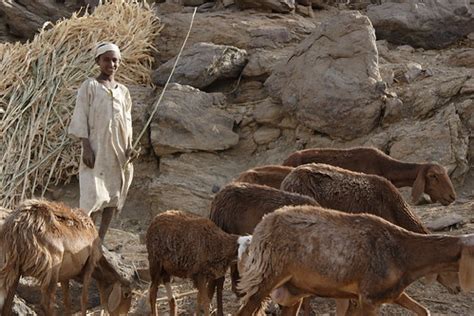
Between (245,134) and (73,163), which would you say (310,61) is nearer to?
(245,134)

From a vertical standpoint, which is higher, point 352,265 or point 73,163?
point 352,265

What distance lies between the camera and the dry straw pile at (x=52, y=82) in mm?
13375

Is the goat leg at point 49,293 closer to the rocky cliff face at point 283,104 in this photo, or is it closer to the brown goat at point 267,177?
the brown goat at point 267,177

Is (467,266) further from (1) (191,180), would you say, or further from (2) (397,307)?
(1) (191,180)

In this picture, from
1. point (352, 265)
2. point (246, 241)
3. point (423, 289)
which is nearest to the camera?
point (352, 265)

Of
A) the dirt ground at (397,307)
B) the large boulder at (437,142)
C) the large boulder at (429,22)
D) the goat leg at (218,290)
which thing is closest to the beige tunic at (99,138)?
the dirt ground at (397,307)

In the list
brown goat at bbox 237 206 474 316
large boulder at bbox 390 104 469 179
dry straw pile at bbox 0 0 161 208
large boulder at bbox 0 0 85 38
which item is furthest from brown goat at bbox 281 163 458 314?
large boulder at bbox 0 0 85 38

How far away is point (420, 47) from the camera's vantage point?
15.7m

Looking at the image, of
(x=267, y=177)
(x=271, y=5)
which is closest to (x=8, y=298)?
(x=267, y=177)

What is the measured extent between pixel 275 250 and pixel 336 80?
5.79m

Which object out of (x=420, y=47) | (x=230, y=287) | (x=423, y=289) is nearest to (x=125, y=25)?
(x=420, y=47)

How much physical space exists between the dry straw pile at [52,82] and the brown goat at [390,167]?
377cm

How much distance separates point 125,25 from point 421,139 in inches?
194

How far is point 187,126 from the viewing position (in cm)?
1352
